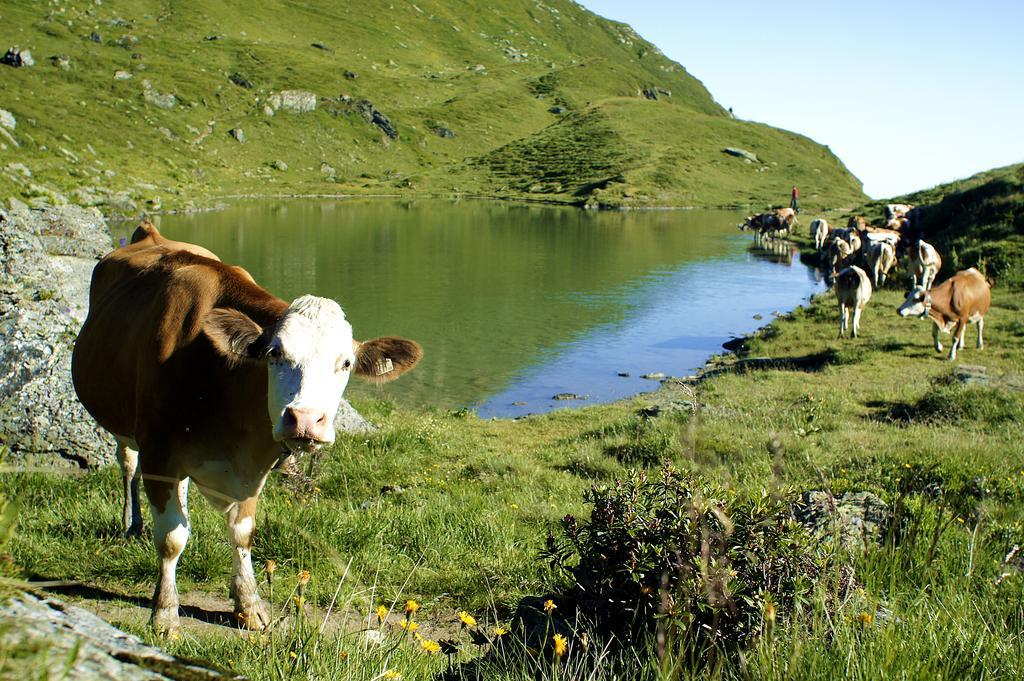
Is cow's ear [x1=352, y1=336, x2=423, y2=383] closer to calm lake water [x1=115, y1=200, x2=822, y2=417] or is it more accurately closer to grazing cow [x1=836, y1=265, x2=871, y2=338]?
calm lake water [x1=115, y1=200, x2=822, y2=417]

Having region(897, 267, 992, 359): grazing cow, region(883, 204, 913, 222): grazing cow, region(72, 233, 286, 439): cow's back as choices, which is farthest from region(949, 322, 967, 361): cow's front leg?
region(883, 204, 913, 222): grazing cow

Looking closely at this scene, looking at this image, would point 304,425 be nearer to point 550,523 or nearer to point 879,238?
point 550,523

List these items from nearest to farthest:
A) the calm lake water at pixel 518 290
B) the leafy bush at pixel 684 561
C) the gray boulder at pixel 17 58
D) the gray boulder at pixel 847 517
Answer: the leafy bush at pixel 684 561 → the gray boulder at pixel 847 517 → the calm lake water at pixel 518 290 → the gray boulder at pixel 17 58

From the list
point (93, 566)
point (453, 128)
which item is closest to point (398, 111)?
point (453, 128)

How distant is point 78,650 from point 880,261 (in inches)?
1191

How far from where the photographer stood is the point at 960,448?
28.8 ft

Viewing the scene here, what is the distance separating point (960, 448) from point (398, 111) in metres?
142

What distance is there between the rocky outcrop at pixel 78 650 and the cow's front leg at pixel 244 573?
313cm

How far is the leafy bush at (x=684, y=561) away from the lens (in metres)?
3.44

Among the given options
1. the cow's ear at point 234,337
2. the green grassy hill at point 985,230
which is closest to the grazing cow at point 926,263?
the green grassy hill at point 985,230

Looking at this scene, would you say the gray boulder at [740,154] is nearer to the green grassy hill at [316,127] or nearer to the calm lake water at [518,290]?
the green grassy hill at [316,127]

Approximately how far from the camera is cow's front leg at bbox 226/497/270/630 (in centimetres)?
517

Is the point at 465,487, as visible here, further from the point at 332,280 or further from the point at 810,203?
the point at 810,203

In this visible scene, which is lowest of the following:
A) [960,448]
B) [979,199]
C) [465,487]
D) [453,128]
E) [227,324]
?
[465,487]
